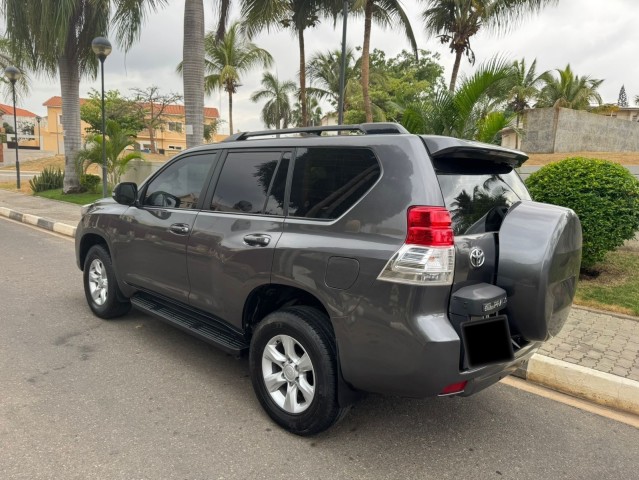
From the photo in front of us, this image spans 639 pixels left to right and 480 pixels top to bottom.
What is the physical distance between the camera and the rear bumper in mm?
2246

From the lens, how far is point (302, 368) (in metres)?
2.73

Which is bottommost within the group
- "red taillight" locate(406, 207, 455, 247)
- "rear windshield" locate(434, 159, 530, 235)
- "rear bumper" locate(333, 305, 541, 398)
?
"rear bumper" locate(333, 305, 541, 398)

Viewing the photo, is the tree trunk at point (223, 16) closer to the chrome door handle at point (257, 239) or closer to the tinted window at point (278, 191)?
the tinted window at point (278, 191)

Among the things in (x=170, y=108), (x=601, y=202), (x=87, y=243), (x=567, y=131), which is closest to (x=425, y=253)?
(x=87, y=243)

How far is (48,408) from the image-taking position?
299 cm

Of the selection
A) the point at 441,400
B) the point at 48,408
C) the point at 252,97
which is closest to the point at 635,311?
the point at 441,400

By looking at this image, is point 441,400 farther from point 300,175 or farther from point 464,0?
point 464,0

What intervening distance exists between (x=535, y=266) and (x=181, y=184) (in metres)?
2.71

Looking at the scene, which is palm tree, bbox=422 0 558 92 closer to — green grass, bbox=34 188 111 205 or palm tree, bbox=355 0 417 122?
palm tree, bbox=355 0 417 122

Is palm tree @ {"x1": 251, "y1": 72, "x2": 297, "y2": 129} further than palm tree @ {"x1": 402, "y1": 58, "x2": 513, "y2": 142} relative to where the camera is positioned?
Yes

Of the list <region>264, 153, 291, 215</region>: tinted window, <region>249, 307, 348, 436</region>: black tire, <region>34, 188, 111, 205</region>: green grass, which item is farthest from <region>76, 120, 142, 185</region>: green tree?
<region>249, 307, 348, 436</region>: black tire

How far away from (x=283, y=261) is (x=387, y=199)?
75 centimetres

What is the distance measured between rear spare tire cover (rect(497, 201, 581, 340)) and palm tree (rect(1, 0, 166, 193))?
10.8 meters

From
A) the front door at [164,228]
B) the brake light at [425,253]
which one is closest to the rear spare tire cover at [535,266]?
the brake light at [425,253]
